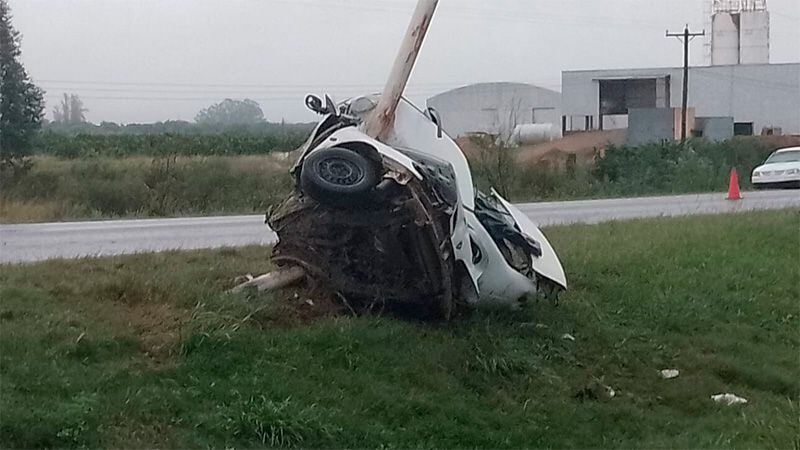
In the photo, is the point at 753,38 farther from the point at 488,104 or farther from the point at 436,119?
the point at 436,119

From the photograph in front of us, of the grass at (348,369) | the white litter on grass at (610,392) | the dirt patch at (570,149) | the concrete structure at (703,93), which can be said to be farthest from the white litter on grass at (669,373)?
the concrete structure at (703,93)

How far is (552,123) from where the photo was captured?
63.2 metres

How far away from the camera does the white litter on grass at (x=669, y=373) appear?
8.69 meters

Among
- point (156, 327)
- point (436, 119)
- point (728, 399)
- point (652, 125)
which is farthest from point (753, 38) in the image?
point (156, 327)

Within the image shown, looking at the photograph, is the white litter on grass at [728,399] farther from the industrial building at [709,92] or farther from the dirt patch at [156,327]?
the industrial building at [709,92]

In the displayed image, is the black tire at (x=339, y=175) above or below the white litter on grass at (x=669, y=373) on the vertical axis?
above

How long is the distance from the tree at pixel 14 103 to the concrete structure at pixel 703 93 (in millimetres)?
41692

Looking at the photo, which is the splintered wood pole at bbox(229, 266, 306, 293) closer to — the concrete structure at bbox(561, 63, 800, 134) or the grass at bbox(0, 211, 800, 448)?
the grass at bbox(0, 211, 800, 448)

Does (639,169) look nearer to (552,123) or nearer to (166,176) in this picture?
(166,176)

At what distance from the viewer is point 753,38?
60.3 m

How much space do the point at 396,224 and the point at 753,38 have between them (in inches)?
2255

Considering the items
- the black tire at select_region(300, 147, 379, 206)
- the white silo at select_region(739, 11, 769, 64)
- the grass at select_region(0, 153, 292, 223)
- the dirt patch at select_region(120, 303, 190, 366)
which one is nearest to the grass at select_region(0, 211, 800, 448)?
the dirt patch at select_region(120, 303, 190, 366)

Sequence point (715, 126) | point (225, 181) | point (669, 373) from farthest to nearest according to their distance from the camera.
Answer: point (715, 126), point (225, 181), point (669, 373)

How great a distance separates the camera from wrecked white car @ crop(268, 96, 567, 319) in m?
7.44
